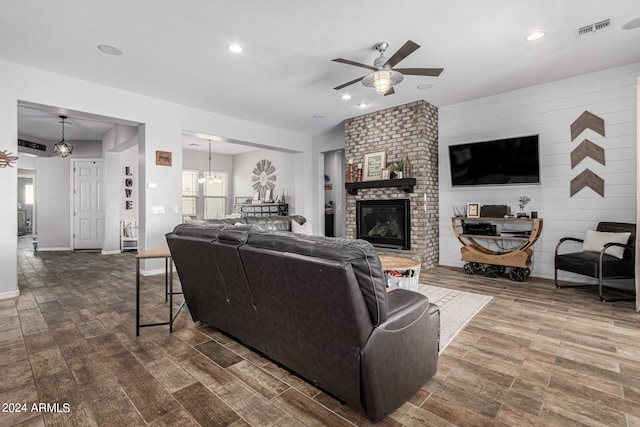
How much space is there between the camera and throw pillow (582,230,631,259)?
11.9ft

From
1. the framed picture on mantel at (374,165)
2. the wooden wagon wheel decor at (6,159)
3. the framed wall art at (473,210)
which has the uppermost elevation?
the framed picture on mantel at (374,165)

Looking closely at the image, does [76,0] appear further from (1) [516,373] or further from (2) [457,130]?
(2) [457,130]

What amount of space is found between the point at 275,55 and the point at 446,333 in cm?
347

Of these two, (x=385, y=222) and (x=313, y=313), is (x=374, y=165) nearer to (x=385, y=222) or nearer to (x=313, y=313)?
(x=385, y=222)

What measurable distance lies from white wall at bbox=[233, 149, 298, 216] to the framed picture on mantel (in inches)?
97.5

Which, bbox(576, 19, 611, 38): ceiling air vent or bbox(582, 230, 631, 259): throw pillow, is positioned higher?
bbox(576, 19, 611, 38): ceiling air vent

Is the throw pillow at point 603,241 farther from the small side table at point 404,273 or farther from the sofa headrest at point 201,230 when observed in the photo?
the sofa headrest at point 201,230

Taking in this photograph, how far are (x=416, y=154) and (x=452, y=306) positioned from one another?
2877 millimetres

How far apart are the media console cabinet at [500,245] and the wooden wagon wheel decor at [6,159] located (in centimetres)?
624

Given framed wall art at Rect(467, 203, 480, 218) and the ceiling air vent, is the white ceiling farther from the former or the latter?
framed wall art at Rect(467, 203, 480, 218)

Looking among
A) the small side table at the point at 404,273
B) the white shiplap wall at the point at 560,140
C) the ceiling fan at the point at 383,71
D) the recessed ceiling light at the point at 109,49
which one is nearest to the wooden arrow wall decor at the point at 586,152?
the white shiplap wall at the point at 560,140

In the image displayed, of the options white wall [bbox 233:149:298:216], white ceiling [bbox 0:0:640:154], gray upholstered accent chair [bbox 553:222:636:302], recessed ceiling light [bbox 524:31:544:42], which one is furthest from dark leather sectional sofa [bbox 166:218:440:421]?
white wall [bbox 233:149:298:216]

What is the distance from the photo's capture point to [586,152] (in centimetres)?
429

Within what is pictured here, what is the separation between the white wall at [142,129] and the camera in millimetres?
3813
